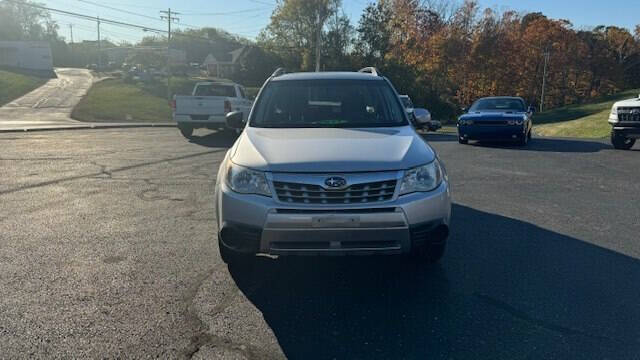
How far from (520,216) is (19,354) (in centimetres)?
574

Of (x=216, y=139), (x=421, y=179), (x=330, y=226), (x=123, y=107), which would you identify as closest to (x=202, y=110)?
(x=216, y=139)

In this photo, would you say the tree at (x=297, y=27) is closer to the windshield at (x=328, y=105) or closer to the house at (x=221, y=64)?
the house at (x=221, y=64)

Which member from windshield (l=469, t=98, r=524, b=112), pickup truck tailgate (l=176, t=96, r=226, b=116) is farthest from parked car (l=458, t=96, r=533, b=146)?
pickup truck tailgate (l=176, t=96, r=226, b=116)

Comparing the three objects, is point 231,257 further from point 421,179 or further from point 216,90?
point 216,90

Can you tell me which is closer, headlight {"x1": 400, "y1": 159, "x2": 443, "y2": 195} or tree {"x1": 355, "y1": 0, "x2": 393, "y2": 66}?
headlight {"x1": 400, "y1": 159, "x2": 443, "y2": 195}

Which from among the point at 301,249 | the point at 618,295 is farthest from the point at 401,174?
the point at 618,295

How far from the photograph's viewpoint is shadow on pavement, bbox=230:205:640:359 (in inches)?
135

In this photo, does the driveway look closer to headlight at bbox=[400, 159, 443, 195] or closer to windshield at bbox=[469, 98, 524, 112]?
windshield at bbox=[469, 98, 524, 112]

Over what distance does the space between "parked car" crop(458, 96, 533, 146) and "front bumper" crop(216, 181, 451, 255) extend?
38.8ft

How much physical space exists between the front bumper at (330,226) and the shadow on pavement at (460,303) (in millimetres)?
451

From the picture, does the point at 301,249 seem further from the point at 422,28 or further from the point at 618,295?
the point at 422,28

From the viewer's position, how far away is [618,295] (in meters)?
4.24

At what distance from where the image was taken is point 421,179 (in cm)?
421

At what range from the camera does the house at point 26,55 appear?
263 ft
